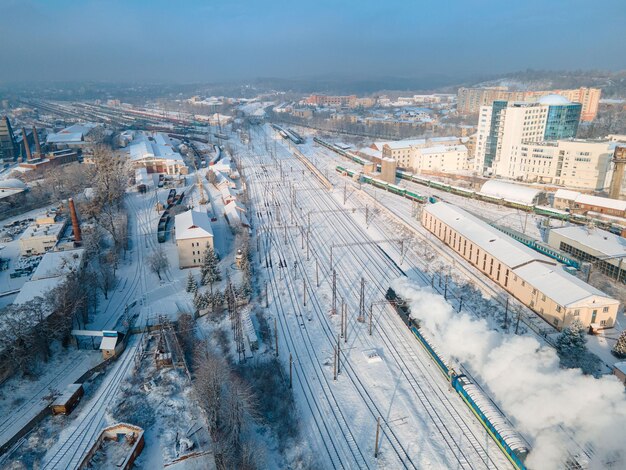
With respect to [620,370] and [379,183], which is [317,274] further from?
[379,183]

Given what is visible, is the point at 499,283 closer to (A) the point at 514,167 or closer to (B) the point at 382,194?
(B) the point at 382,194

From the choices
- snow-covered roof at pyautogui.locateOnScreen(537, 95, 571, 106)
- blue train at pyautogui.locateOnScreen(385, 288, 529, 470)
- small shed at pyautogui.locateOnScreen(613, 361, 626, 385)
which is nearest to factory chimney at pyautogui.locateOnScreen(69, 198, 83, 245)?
blue train at pyautogui.locateOnScreen(385, 288, 529, 470)

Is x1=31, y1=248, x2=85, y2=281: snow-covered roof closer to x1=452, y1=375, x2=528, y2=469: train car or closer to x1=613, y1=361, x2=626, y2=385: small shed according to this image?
x1=452, y1=375, x2=528, y2=469: train car

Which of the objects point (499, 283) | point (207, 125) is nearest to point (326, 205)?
point (499, 283)

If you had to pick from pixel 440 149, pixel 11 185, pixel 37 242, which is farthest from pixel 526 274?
pixel 11 185

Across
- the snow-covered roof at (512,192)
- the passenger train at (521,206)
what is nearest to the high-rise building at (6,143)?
the passenger train at (521,206)

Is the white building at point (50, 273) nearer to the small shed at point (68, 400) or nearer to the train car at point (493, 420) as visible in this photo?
the small shed at point (68, 400)
